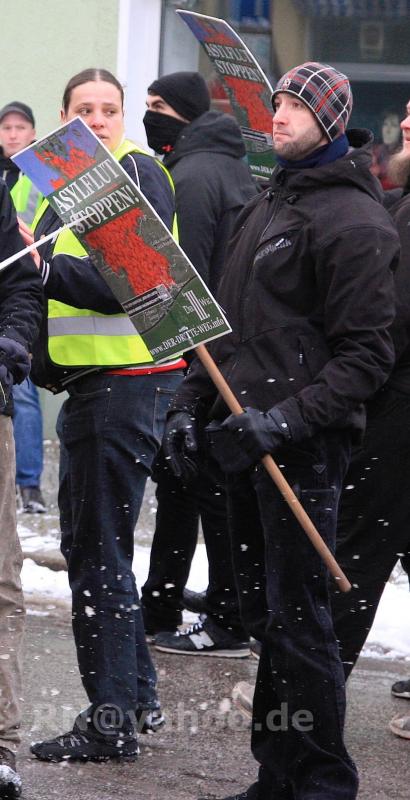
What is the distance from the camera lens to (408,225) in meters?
4.51

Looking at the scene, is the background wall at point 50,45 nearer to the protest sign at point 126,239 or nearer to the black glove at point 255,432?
the protest sign at point 126,239

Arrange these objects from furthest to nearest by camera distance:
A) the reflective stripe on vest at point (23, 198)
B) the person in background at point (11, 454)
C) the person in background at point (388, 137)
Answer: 1. the person in background at point (388, 137)
2. the reflective stripe on vest at point (23, 198)
3. the person in background at point (11, 454)

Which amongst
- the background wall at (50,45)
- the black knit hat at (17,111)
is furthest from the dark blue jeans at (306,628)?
the background wall at (50,45)

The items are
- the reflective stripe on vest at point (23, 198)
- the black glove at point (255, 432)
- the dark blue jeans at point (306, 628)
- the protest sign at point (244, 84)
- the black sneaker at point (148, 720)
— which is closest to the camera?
the black glove at point (255, 432)

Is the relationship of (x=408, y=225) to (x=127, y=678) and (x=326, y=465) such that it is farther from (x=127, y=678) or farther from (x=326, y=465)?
(x=127, y=678)

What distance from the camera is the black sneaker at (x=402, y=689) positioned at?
5246 millimetres

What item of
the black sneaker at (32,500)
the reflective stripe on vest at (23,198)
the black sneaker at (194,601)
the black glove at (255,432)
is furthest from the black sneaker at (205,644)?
the reflective stripe on vest at (23,198)

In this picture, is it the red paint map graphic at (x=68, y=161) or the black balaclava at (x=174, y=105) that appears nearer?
the red paint map graphic at (x=68, y=161)

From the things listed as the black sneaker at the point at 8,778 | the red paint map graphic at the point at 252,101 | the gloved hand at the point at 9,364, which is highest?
the red paint map graphic at the point at 252,101

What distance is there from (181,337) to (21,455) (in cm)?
435

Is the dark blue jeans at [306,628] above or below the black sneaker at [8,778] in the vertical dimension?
above

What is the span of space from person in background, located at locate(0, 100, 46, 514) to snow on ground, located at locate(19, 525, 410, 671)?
1.89ft

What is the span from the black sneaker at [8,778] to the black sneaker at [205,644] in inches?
69.3

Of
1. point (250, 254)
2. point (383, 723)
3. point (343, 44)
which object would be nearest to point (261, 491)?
point (250, 254)
